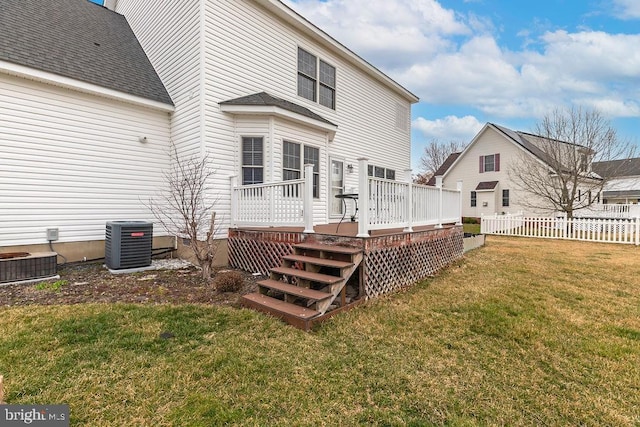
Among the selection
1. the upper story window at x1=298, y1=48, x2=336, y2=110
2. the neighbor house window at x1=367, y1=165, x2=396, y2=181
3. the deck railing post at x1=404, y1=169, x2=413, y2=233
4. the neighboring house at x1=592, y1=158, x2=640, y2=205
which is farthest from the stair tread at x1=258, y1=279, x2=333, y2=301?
the neighboring house at x1=592, y1=158, x2=640, y2=205

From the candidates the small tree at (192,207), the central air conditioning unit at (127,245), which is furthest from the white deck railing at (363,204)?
the central air conditioning unit at (127,245)

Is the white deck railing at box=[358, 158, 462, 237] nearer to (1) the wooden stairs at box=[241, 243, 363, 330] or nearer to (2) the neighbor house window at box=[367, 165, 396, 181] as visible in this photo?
(1) the wooden stairs at box=[241, 243, 363, 330]

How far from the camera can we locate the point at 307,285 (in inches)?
170

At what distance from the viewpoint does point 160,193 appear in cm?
776

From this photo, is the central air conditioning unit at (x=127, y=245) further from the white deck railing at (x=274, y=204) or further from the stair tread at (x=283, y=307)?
the stair tread at (x=283, y=307)

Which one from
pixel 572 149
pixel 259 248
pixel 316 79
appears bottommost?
pixel 259 248

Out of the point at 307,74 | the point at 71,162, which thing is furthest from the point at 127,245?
the point at 307,74

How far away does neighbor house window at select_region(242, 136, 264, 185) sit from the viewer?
7484 millimetres

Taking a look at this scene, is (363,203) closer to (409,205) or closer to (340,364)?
(409,205)

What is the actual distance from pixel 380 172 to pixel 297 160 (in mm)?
5917

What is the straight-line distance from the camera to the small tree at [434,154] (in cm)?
4072

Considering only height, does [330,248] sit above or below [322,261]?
above

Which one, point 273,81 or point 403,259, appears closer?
point 403,259

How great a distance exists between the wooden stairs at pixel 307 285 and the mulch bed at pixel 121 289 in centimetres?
64
